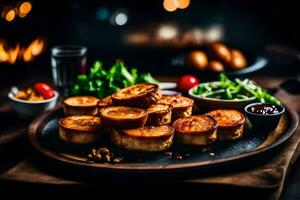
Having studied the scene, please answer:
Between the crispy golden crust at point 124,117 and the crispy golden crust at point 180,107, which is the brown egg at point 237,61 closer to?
the crispy golden crust at point 180,107

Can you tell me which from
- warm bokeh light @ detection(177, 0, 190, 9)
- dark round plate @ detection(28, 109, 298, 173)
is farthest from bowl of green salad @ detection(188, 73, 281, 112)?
warm bokeh light @ detection(177, 0, 190, 9)

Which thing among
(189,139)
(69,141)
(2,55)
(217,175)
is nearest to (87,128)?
(69,141)

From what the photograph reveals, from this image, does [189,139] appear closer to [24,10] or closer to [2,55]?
[2,55]

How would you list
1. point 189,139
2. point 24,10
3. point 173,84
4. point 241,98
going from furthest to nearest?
point 24,10 → point 173,84 → point 241,98 → point 189,139

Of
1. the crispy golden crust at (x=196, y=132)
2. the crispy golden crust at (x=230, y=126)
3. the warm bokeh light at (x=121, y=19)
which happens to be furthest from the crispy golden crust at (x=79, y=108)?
the warm bokeh light at (x=121, y=19)

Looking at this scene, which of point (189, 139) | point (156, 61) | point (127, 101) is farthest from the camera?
point (156, 61)

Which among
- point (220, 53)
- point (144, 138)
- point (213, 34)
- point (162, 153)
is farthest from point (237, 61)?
point (144, 138)

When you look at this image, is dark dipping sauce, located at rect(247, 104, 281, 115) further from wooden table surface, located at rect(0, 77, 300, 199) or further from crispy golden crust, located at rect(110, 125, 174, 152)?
crispy golden crust, located at rect(110, 125, 174, 152)
